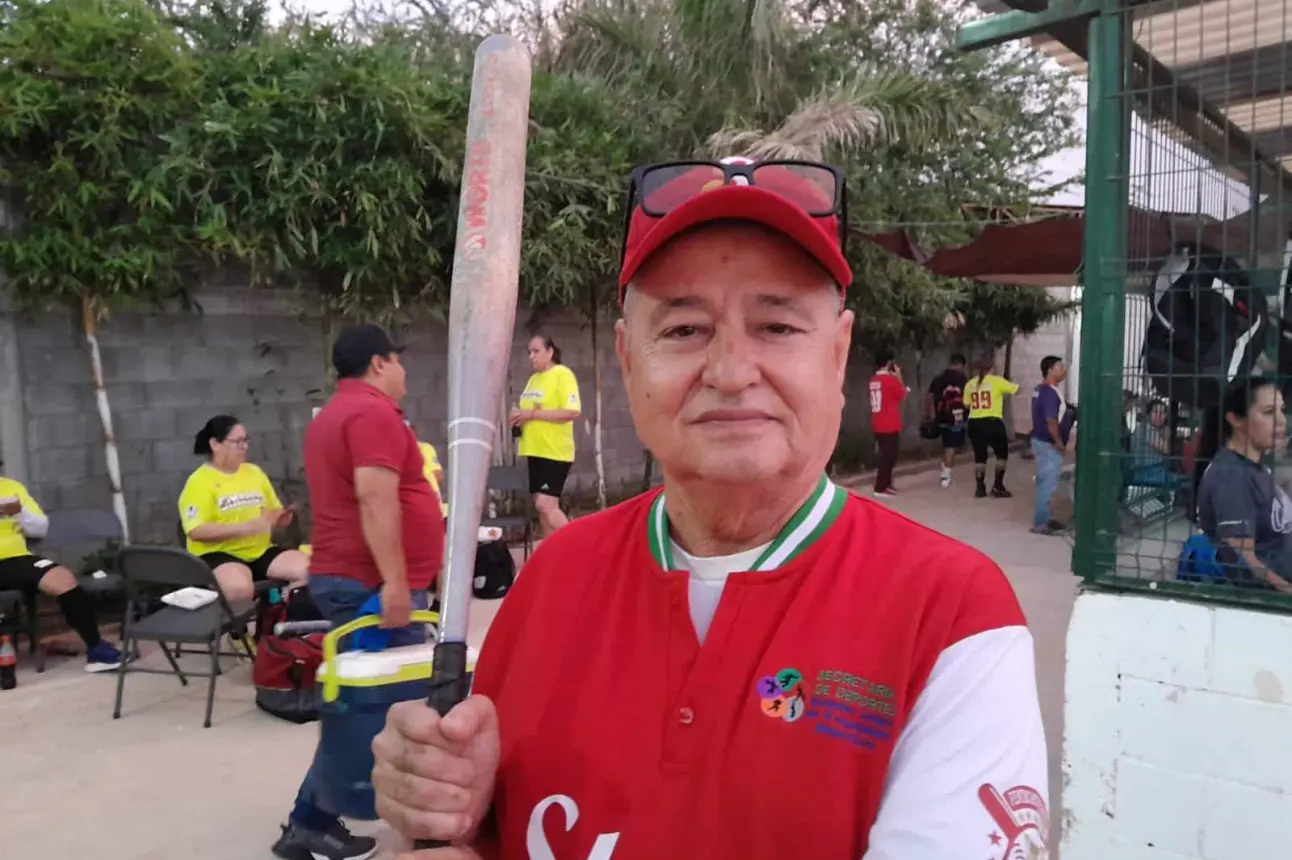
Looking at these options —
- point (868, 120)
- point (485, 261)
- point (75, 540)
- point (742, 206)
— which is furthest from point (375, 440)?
point (868, 120)

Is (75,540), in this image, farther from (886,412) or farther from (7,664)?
(886,412)

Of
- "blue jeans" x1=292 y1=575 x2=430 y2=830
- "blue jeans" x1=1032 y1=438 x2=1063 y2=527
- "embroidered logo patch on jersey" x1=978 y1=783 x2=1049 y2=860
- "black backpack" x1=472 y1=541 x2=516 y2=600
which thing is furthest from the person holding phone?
"blue jeans" x1=1032 y1=438 x2=1063 y2=527

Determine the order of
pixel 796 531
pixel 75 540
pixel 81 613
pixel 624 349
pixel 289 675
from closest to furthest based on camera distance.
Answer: pixel 796 531, pixel 624 349, pixel 289 675, pixel 81 613, pixel 75 540

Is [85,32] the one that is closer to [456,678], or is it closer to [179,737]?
[179,737]

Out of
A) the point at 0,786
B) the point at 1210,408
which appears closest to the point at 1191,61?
the point at 1210,408

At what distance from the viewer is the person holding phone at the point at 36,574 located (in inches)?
210

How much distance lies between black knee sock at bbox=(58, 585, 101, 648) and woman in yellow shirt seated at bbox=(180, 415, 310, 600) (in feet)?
2.17

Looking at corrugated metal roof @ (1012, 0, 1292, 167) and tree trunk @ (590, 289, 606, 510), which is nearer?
corrugated metal roof @ (1012, 0, 1292, 167)

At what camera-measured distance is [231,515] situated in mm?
5598

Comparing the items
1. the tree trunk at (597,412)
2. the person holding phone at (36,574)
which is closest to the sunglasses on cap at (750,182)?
the person holding phone at (36,574)

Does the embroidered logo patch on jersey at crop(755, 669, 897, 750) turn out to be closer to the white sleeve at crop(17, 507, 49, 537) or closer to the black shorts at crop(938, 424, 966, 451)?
the white sleeve at crop(17, 507, 49, 537)

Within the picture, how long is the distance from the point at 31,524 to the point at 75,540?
0.42m

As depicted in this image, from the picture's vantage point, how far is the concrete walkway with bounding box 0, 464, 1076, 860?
3.65 m

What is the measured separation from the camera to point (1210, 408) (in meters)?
2.91
